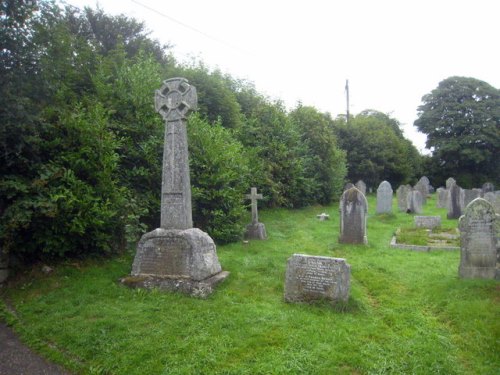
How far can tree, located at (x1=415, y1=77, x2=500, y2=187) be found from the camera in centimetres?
3975

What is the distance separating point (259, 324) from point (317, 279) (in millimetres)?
1358

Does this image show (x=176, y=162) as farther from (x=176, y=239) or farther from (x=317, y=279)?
(x=317, y=279)

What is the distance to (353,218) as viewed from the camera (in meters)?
11.8

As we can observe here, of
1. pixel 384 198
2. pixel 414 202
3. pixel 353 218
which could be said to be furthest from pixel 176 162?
pixel 414 202

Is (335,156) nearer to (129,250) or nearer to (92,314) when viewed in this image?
(129,250)

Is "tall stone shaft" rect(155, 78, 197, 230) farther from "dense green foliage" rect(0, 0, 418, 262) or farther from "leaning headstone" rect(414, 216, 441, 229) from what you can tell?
"leaning headstone" rect(414, 216, 441, 229)

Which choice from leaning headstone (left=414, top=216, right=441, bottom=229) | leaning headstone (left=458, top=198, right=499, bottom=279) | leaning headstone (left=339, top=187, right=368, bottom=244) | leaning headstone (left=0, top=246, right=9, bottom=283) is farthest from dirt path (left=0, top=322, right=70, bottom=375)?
leaning headstone (left=414, top=216, right=441, bottom=229)

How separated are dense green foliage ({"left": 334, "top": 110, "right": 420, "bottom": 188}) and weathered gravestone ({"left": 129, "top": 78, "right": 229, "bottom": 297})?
27978 mm

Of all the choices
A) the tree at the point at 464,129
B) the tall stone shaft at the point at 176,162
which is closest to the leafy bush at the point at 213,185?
the tall stone shaft at the point at 176,162

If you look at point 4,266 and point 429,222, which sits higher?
point 429,222

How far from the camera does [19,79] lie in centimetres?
770

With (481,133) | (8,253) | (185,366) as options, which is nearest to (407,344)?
(185,366)

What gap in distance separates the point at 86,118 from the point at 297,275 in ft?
20.2

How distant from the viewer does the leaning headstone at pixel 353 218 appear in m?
11.7
